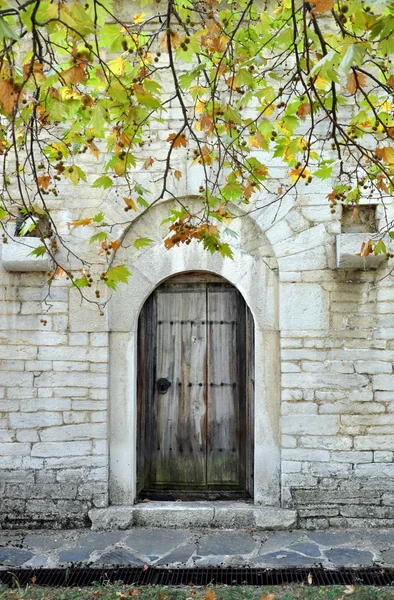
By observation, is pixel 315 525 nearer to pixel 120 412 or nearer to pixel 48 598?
pixel 120 412

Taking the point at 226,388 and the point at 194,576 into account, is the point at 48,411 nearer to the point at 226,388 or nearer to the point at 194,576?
the point at 226,388

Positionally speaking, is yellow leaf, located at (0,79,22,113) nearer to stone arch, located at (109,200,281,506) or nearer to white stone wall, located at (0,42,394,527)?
white stone wall, located at (0,42,394,527)

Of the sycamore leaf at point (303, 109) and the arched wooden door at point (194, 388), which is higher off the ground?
the sycamore leaf at point (303, 109)

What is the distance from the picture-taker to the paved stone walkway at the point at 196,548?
4.24m

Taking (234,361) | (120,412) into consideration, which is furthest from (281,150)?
(120,412)

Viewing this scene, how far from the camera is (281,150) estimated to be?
370 centimetres

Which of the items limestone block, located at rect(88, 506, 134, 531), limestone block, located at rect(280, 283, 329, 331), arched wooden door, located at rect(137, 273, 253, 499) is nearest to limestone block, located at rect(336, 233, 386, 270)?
limestone block, located at rect(280, 283, 329, 331)

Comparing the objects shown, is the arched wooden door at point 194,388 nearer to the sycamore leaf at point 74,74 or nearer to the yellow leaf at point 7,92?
the sycamore leaf at point 74,74

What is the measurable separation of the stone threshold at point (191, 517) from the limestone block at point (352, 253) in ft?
6.68

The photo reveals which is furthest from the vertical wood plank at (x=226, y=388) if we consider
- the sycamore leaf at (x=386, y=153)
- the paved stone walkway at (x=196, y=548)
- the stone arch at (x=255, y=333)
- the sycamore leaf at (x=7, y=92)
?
the sycamore leaf at (x=7, y=92)

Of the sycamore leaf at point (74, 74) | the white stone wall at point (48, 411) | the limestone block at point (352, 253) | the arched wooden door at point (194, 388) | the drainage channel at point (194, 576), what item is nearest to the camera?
the sycamore leaf at point (74, 74)

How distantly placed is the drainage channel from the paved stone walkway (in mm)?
98

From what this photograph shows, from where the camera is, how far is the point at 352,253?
4.75 meters

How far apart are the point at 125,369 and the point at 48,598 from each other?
1.89m
